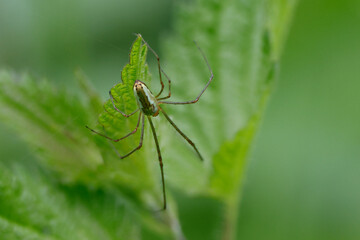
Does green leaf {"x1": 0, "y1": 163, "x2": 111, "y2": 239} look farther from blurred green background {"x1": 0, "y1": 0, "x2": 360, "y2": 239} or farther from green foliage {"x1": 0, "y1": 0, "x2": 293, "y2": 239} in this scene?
blurred green background {"x1": 0, "y1": 0, "x2": 360, "y2": 239}

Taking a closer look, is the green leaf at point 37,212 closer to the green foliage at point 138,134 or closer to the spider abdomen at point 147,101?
the green foliage at point 138,134

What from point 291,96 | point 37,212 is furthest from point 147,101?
point 291,96

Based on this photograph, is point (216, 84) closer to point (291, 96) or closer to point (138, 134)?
point (138, 134)

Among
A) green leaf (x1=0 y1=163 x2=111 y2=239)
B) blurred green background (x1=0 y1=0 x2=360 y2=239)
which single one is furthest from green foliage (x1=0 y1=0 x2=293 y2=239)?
blurred green background (x1=0 y1=0 x2=360 y2=239)

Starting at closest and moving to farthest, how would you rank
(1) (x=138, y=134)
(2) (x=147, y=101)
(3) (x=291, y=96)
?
(1) (x=138, y=134)
(2) (x=147, y=101)
(3) (x=291, y=96)

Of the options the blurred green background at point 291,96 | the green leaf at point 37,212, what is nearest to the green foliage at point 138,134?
the green leaf at point 37,212

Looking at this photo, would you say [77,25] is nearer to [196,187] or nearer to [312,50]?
[312,50]

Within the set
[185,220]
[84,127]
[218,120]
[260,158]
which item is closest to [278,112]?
[260,158]
